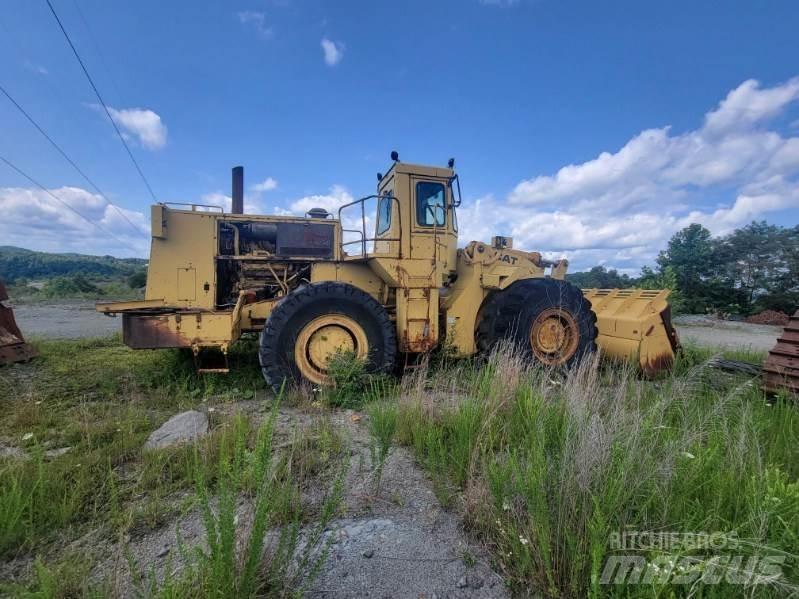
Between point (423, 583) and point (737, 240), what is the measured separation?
89.9 feet

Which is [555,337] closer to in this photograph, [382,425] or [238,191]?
[382,425]

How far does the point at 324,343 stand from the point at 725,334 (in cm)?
1355

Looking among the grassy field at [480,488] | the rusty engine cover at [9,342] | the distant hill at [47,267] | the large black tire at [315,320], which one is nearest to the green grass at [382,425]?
the grassy field at [480,488]

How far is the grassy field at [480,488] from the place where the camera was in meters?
1.55

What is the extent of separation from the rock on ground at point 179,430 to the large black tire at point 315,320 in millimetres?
1062

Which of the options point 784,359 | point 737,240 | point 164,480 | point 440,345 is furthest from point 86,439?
point 737,240

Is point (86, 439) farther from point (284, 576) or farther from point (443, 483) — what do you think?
point (443, 483)

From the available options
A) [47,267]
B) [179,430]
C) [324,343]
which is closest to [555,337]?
[324,343]

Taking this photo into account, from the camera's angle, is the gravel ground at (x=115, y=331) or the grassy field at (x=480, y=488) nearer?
the grassy field at (x=480, y=488)

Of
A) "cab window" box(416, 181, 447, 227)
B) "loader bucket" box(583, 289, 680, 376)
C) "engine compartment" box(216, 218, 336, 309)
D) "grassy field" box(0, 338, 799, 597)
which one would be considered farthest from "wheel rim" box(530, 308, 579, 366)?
"engine compartment" box(216, 218, 336, 309)

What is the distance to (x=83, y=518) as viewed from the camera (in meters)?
2.31

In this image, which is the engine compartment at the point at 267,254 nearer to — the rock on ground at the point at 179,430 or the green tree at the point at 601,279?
the rock on ground at the point at 179,430

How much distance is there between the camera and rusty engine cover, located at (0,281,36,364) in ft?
19.2

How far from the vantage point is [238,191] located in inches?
254
